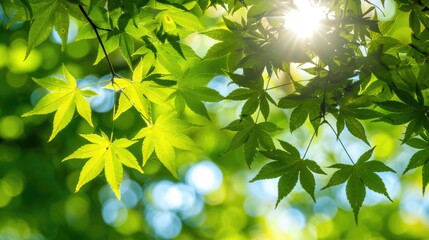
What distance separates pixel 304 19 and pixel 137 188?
513cm

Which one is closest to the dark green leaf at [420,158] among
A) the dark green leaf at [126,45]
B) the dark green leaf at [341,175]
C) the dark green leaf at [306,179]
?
the dark green leaf at [341,175]

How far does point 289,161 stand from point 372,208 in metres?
6.08

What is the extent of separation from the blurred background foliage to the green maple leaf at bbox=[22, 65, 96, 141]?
134 inches

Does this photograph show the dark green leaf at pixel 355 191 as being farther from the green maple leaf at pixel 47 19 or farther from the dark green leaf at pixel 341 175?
the green maple leaf at pixel 47 19

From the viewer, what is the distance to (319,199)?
7848 millimetres

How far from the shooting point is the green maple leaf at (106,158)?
63.7 inches

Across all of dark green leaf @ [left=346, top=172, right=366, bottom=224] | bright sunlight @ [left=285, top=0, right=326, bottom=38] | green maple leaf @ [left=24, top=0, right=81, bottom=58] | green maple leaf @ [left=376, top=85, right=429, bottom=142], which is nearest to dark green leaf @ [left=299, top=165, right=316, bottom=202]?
dark green leaf @ [left=346, top=172, right=366, bottom=224]

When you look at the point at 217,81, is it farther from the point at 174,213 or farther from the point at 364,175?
the point at 364,175

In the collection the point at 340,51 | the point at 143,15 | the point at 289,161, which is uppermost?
the point at 340,51

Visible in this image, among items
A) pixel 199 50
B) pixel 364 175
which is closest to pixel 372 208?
pixel 199 50

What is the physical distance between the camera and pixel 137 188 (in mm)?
6242

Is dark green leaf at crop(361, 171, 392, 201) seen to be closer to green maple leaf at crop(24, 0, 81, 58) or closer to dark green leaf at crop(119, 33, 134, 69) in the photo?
dark green leaf at crop(119, 33, 134, 69)

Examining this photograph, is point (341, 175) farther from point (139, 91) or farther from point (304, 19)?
point (139, 91)

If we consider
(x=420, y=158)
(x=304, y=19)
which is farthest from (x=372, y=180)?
(x=304, y=19)
